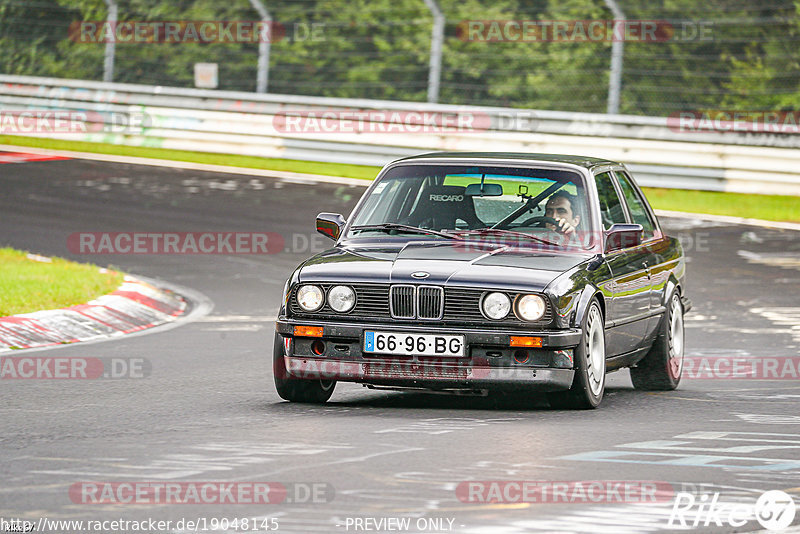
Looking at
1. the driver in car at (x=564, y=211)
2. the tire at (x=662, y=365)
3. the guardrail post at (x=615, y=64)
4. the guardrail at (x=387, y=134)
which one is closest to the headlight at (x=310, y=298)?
the driver in car at (x=564, y=211)

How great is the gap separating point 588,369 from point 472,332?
76 cm

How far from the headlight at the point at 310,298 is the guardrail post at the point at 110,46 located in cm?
1855

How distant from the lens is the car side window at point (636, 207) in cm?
1074

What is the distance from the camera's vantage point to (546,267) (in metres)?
8.87

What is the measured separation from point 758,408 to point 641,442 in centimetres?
170

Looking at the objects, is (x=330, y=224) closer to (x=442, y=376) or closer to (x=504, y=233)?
(x=504, y=233)

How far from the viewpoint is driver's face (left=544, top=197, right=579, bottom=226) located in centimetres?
970

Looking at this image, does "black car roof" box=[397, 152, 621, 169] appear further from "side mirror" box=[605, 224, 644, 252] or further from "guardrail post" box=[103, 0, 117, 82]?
"guardrail post" box=[103, 0, 117, 82]

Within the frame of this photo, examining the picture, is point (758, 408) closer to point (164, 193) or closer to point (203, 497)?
point (203, 497)

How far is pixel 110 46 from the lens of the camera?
27281mm

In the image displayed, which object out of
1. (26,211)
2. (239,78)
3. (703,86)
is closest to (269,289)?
(26,211)

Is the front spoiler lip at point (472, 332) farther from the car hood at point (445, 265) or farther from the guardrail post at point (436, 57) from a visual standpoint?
the guardrail post at point (436, 57)

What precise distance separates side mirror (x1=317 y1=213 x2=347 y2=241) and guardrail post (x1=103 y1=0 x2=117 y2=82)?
1741cm

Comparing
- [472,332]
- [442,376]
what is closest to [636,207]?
Answer: [472,332]
